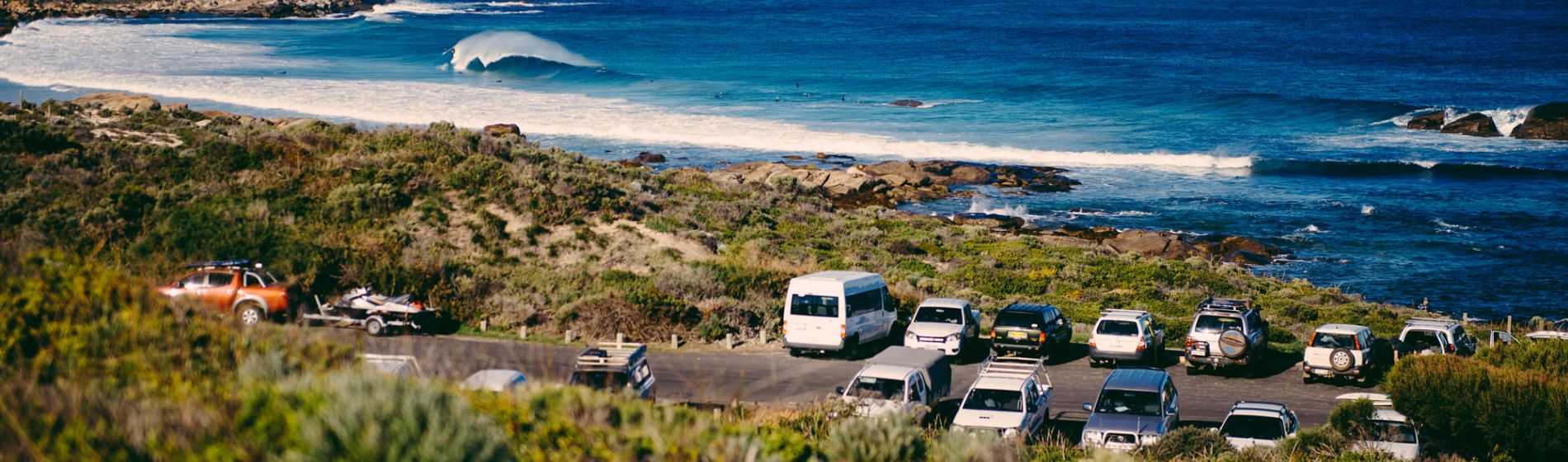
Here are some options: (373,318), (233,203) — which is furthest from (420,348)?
(233,203)

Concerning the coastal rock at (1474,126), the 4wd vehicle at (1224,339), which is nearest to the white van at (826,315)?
the 4wd vehicle at (1224,339)

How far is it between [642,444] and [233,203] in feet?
65.9

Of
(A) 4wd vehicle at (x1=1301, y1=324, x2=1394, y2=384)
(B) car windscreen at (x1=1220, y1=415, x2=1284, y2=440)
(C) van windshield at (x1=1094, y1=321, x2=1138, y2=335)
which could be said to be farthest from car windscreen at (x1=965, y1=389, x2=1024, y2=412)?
(A) 4wd vehicle at (x1=1301, y1=324, x2=1394, y2=384)

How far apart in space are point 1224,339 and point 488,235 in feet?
52.8

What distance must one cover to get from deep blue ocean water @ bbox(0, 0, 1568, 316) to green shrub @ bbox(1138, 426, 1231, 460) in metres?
22.5

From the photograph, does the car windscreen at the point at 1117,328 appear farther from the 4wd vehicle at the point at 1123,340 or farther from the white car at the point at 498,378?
the white car at the point at 498,378

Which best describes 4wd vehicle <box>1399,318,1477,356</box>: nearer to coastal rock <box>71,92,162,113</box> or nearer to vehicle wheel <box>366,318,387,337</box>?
vehicle wheel <box>366,318,387,337</box>

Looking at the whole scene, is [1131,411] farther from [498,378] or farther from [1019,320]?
[498,378]

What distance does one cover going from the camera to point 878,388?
51.5 ft

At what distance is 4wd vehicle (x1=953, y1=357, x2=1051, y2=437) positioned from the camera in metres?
15.1

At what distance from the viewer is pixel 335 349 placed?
974 cm

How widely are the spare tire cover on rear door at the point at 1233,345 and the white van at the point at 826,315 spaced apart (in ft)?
21.0

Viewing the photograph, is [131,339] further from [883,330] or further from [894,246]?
[894,246]

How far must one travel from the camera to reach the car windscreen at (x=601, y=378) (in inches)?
573
